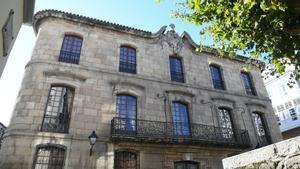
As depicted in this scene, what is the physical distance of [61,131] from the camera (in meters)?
10.5

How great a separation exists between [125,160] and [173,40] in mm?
8804

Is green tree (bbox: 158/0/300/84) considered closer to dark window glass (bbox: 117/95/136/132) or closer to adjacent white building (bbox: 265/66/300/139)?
dark window glass (bbox: 117/95/136/132)

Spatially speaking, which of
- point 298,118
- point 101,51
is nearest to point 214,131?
point 101,51

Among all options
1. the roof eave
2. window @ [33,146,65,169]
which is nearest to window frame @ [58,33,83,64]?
window @ [33,146,65,169]

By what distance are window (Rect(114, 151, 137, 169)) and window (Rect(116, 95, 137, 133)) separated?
1.11 m

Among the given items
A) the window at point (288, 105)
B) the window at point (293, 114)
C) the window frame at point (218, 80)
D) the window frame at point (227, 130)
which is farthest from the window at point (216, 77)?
the window at point (288, 105)

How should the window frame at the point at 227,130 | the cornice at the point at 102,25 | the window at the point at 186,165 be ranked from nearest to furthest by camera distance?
the window at the point at 186,165 < the cornice at the point at 102,25 < the window frame at the point at 227,130

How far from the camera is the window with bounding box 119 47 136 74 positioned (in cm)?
1363

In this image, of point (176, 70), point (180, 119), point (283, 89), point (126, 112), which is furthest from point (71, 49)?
point (283, 89)

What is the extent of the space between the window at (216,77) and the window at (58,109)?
940 cm

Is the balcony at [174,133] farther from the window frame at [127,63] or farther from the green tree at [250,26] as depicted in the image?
the green tree at [250,26]

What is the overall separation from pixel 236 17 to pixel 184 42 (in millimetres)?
9774

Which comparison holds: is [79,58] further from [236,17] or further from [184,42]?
[236,17]

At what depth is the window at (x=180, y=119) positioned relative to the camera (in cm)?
1288
